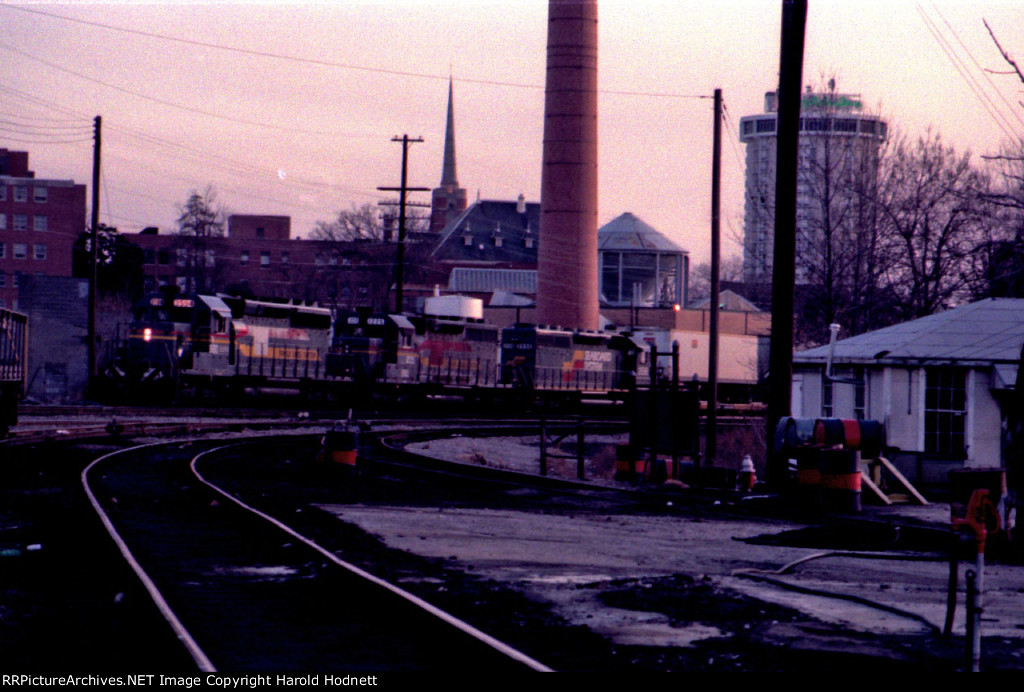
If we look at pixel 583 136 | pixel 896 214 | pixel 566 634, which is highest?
pixel 583 136

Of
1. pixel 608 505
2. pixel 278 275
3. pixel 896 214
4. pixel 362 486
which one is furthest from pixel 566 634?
pixel 278 275

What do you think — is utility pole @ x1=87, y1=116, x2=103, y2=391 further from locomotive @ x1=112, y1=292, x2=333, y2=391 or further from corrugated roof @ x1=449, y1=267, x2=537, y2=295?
corrugated roof @ x1=449, y1=267, x2=537, y2=295

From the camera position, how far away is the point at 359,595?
9.30 meters

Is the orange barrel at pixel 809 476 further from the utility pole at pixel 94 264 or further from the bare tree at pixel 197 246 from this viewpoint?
the bare tree at pixel 197 246

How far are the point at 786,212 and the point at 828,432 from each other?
11.7 ft

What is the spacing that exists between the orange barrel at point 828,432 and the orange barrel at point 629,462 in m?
4.32

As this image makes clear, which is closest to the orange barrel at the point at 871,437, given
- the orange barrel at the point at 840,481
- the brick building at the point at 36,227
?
the orange barrel at the point at 840,481

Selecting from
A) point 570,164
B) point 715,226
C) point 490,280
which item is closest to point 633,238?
point 490,280

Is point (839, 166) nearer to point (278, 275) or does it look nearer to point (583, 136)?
point (583, 136)

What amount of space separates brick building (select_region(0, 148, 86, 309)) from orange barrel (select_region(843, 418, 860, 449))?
286 ft

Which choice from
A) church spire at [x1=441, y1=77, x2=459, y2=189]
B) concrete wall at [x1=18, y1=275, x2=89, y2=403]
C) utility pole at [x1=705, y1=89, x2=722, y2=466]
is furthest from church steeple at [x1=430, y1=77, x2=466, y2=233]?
utility pole at [x1=705, y1=89, x2=722, y2=466]

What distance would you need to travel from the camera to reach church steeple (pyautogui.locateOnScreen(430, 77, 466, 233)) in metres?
144

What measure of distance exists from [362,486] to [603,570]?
9033mm

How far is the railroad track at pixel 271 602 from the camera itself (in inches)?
280
